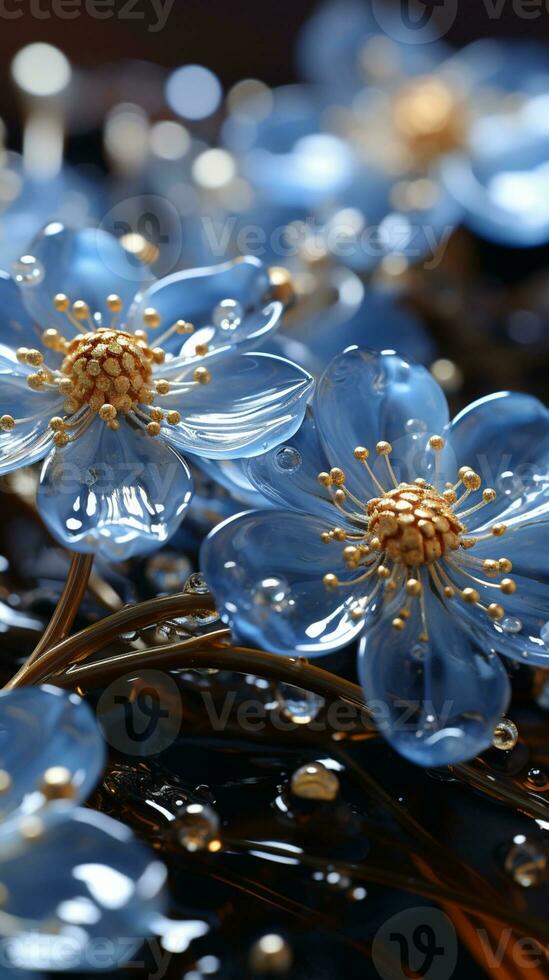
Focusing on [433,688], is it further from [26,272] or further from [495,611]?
[26,272]

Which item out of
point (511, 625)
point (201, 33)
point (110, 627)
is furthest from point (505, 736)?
point (201, 33)

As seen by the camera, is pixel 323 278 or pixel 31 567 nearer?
pixel 31 567


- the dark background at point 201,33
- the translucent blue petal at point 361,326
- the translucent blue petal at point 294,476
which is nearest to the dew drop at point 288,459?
the translucent blue petal at point 294,476

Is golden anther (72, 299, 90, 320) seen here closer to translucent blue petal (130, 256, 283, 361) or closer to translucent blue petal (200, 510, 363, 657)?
translucent blue petal (130, 256, 283, 361)

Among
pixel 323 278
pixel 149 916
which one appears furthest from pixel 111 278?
pixel 149 916

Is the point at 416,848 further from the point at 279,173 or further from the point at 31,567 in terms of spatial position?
the point at 279,173

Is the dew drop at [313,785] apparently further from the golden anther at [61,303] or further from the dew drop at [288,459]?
the golden anther at [61,303]
